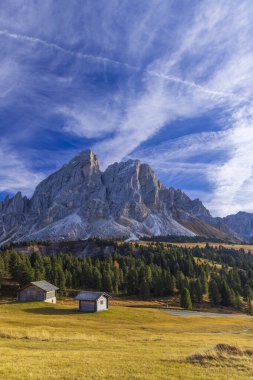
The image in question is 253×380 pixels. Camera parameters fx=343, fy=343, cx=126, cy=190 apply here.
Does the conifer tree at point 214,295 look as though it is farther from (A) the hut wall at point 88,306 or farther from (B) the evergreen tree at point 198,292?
(A) the hut wall at point 88,306

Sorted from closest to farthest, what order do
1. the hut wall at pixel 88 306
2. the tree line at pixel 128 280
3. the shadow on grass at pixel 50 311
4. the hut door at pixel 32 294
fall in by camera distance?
the shadow on grass at pixel 50 311 < the hut wall at pixel 88 306 < the hut door at pixel 32 294 < the tree line at pixel 128 280

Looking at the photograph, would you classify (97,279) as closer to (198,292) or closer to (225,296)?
(198,292)

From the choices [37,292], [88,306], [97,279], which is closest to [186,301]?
[97,279]

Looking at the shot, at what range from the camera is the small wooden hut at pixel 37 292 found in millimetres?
90375

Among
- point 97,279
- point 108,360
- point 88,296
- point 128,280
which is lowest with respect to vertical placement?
point 88,296

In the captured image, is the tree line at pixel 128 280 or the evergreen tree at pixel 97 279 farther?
the evergreen tree at pixel 97 279

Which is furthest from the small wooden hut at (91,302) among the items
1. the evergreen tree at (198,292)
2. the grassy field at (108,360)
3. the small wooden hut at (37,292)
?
the evergreen tree at (198,292)

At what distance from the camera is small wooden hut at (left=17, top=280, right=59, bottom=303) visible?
90375mm

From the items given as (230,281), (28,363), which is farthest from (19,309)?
(230,281)

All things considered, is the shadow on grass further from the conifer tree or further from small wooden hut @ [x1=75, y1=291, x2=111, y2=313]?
the conifer tree

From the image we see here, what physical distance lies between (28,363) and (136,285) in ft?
369

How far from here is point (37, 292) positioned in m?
91.0

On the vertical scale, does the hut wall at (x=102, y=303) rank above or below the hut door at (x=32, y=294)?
below

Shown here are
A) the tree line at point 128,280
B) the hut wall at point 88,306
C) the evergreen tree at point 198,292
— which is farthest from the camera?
the evergreen tree at point 198,292
